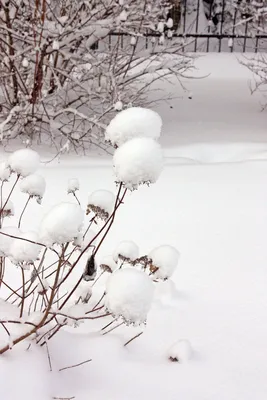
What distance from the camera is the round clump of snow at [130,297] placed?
1055mm

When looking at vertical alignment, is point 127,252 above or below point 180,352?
above

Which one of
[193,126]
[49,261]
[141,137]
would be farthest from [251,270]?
[193,126]

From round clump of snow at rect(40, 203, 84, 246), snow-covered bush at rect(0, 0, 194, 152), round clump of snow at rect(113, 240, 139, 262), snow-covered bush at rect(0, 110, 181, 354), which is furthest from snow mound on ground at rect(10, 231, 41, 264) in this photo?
snow-covered bush at rect(0, 0, 194, 152)

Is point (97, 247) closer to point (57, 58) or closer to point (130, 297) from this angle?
point (130, 297)

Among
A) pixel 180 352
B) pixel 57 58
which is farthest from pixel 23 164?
pixel 57 58

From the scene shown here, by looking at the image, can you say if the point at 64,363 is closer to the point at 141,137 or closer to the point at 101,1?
the point at 141,137

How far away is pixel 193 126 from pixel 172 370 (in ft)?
14.8

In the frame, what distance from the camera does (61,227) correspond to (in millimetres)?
1058

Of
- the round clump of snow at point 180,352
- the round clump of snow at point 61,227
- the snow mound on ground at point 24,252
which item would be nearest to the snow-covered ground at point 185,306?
the round clump of snow at point 180,352

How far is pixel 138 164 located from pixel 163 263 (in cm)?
49

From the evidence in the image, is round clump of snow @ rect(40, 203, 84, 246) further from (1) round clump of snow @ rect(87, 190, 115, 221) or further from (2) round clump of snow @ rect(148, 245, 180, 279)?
(2) round clump of snow @ rect(148, 245, 180, 279)

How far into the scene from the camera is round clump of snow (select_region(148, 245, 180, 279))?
4.47 ft

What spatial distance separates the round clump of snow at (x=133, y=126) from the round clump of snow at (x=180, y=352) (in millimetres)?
746

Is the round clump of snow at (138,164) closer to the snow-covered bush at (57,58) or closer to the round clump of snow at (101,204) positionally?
the round clump of snow at (101,204)
